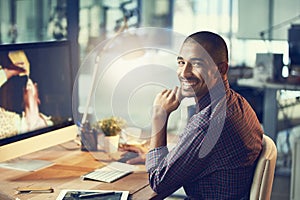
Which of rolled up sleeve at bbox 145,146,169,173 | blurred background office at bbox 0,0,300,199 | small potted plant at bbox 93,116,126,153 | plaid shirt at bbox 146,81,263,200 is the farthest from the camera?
blurred background office at bbox 0,0,300,199

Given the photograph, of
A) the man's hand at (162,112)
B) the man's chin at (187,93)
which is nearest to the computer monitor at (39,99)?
the man's hand at (162,112)

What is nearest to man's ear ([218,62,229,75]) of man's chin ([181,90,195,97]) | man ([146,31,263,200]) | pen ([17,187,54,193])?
man ([146,31,263,200])

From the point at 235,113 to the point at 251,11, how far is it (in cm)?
470

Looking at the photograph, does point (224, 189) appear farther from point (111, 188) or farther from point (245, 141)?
point (111, 188)

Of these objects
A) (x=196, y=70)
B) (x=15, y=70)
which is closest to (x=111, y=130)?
(x=15, y=70)

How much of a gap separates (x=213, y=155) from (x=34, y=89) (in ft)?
2.67

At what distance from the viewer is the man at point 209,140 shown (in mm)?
2082

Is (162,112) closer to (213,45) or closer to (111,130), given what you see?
(213,45)

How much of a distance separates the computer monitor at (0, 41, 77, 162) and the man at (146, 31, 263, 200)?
541 millimetres

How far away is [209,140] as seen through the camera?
2.06 metres

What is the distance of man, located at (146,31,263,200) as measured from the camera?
2082 millimetres

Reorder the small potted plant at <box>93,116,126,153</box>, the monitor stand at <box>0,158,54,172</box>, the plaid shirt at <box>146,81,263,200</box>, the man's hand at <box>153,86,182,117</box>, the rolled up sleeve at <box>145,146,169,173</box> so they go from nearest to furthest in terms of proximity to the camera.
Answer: the plaid shirt at <box>146,81,263,200</box>
the rolled up sleeve at <box>145,146,169,173</box>
the man's hand at <box>153,86,182,117</box>
the monitor stand at <box>0,158,54,172</box>
the small potted plant at <box>93,116,126,153</box>

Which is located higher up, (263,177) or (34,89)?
(34,89)

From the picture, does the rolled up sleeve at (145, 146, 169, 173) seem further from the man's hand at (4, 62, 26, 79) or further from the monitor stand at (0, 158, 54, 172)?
the man's hand at (4, 62, 26, 79)
